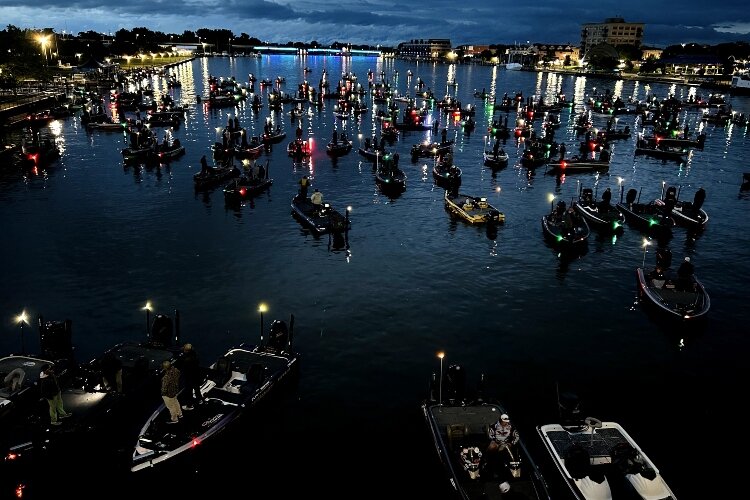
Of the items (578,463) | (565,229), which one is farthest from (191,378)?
(565,229)

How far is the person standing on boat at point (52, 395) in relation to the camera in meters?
18.0

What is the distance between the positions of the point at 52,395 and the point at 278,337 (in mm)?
9197

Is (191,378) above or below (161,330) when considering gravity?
above

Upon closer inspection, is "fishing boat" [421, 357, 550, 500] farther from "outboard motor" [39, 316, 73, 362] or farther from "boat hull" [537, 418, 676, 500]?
"outboard motor" [39, 316, 73, 362]

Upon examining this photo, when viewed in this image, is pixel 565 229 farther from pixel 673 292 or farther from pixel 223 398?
pixel 223 398

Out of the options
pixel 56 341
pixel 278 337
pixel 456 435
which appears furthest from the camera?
pixel 278 337

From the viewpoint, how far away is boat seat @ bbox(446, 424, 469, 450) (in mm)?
18203

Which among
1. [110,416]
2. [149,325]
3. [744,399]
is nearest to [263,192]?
[149,325]

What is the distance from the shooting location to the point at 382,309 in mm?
30359

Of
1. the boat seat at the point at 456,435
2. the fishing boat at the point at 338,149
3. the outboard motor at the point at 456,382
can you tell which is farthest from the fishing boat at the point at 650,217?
the fishing boat at the point at 338,149

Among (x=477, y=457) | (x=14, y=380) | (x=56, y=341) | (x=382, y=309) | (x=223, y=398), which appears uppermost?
(x=477, y=457)

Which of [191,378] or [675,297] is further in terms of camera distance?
[675,297]

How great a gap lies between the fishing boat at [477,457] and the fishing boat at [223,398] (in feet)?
21.9

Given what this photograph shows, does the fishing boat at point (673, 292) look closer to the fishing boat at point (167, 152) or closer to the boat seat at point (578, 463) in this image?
the boat seat at point (578, 463)
